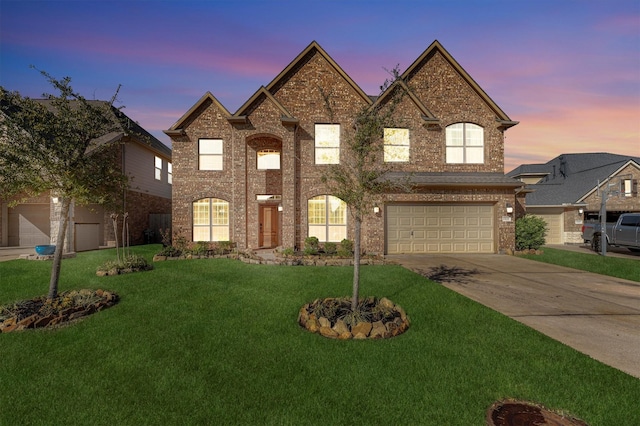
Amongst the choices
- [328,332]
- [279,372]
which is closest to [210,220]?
[328,332]

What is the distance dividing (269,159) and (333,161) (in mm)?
3905

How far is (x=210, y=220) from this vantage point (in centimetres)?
1656

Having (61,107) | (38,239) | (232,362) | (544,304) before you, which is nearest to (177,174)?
(61,107)

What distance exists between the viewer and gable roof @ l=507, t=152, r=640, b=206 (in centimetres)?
2302

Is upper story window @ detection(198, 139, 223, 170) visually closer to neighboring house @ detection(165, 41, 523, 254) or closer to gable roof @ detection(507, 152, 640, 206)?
neighboring house @ detection(165, 41, 523, 254)

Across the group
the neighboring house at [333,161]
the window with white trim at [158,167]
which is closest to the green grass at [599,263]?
the neighboring house at [333,161]

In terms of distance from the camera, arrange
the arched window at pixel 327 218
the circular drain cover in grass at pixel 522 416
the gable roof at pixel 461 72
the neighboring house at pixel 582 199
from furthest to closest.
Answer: the neighboring house at pixel 582 199 < the gable roof at pixel 461 72 < the arched window at pixel 327 218 < the circular drain cover in grass at pixel 522 416

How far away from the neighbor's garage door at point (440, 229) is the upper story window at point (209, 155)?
9764mm

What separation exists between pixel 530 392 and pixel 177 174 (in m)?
17.0

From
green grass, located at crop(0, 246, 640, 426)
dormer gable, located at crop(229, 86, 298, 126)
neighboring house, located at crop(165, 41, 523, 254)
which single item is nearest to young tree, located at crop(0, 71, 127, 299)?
green grass, located at crop(0, 246, 640, 426)

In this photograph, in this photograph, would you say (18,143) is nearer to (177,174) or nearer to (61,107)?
(61,107)

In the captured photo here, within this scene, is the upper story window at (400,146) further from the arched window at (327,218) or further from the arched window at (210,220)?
the arched window at (210,220)

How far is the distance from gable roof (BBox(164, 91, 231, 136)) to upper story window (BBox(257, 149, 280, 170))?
2.87 metres

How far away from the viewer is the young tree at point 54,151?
701cm
